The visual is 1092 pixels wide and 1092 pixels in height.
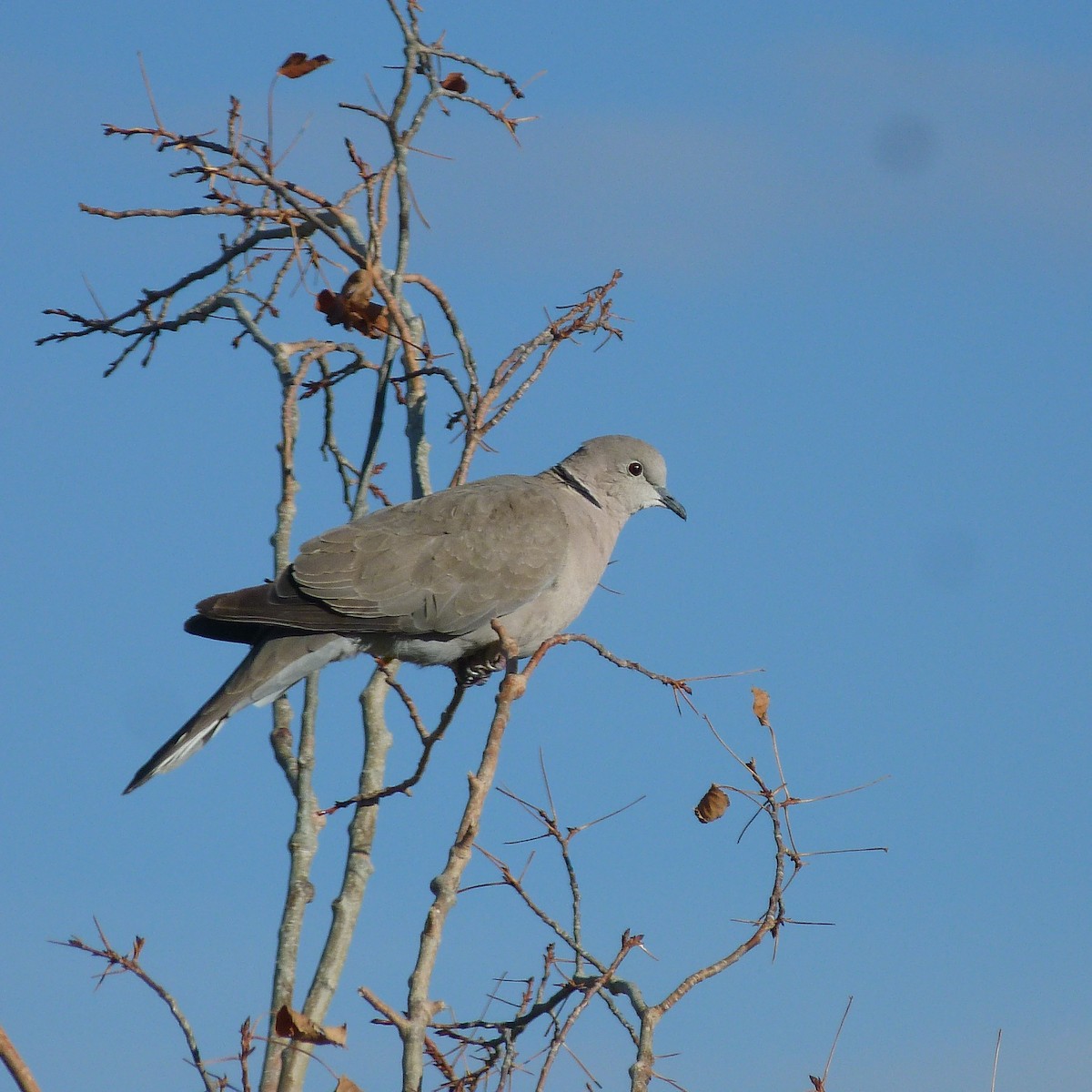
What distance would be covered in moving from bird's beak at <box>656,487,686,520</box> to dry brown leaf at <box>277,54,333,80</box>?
2.71m

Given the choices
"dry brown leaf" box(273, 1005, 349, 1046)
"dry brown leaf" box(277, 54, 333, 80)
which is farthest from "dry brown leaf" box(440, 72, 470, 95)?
A: "dry brown leaf" box(273, 1005, 349, 1046)

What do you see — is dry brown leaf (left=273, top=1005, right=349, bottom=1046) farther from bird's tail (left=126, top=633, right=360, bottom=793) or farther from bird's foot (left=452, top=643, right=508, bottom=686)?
bird's foot (left=452, top=643, right=508, bottom=686)

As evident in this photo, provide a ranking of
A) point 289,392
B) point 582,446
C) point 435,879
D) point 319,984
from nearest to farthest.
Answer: point 435,879
point 319,984
point 289,392
point 582,446

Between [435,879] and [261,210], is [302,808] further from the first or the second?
[261,210]

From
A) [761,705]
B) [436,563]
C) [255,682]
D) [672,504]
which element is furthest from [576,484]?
[761,705]

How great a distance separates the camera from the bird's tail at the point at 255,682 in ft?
16.5

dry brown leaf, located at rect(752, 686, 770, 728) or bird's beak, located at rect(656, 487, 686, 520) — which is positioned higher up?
bird's beak, located at rect(656, 487, 686, 520)

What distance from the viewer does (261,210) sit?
5.04 meters

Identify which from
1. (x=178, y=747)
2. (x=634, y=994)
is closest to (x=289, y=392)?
(x=178, y=747)

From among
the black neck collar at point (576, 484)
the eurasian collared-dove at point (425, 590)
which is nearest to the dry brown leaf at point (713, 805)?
the eurasian collared-dove at point (425, 590)

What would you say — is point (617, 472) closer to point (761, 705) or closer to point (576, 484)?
point (576, 484)

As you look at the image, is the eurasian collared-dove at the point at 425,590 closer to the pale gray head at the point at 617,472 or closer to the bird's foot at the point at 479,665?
the bird's foot at the point at 479,665

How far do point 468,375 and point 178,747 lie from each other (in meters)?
1.79

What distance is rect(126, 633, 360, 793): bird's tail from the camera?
5035 mm
